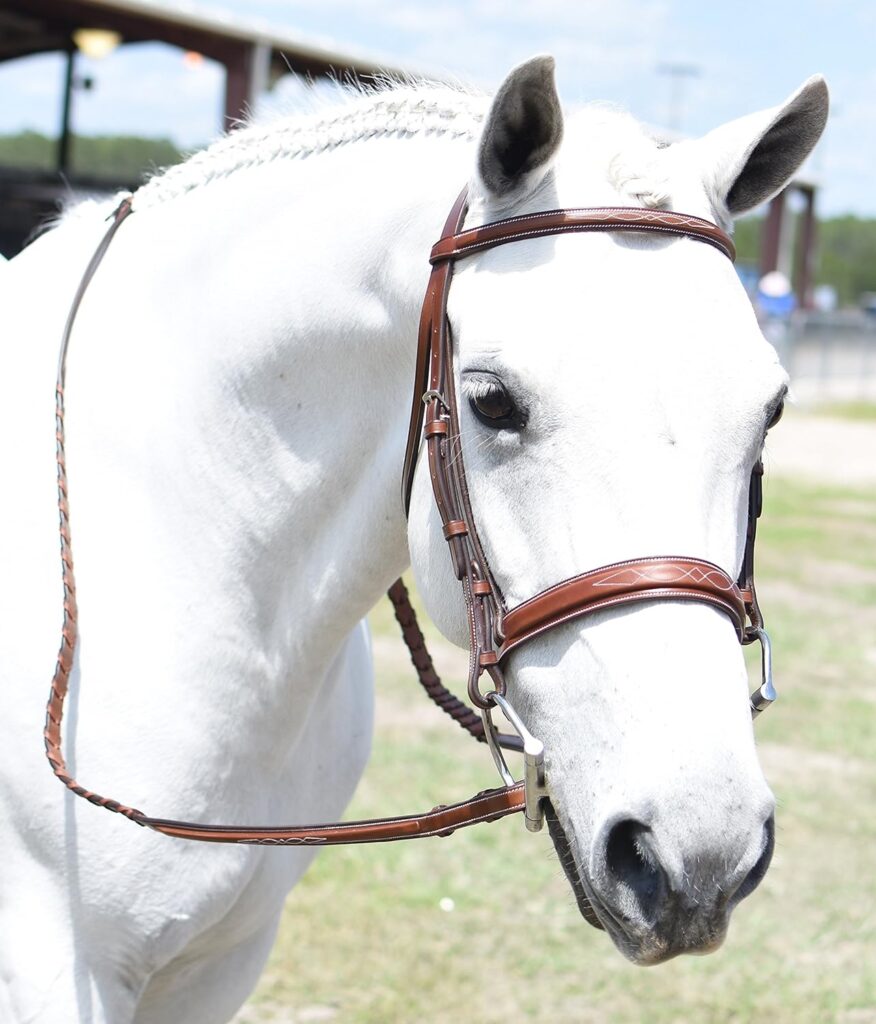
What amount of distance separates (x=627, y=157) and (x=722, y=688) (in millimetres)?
776

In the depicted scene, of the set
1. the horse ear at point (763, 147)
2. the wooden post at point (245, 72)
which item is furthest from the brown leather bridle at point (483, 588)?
the wooden post at point (245, 72)

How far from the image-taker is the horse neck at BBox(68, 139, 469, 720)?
181 centimetres

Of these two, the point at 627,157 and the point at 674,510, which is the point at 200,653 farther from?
the point at 627,157

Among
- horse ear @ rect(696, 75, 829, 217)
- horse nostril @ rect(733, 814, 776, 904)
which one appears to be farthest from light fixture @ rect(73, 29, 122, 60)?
horse nostril @ rect(733, 814, 776, 904)

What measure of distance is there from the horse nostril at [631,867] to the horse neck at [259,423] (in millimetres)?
672

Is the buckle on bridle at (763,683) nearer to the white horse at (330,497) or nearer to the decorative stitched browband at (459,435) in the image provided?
the decorative stitched browband at (459,435)

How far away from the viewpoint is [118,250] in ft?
6.86

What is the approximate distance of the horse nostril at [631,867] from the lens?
1.36 m

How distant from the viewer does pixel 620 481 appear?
1411mm

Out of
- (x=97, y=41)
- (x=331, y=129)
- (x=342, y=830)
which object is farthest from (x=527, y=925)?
(x=97, y=41)

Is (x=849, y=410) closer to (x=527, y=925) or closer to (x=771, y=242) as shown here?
(x=771, y=242)

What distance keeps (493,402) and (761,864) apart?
0.68 m

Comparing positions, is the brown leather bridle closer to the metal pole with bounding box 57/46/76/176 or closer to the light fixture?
the light fixture

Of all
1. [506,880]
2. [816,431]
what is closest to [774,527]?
[506,880]
